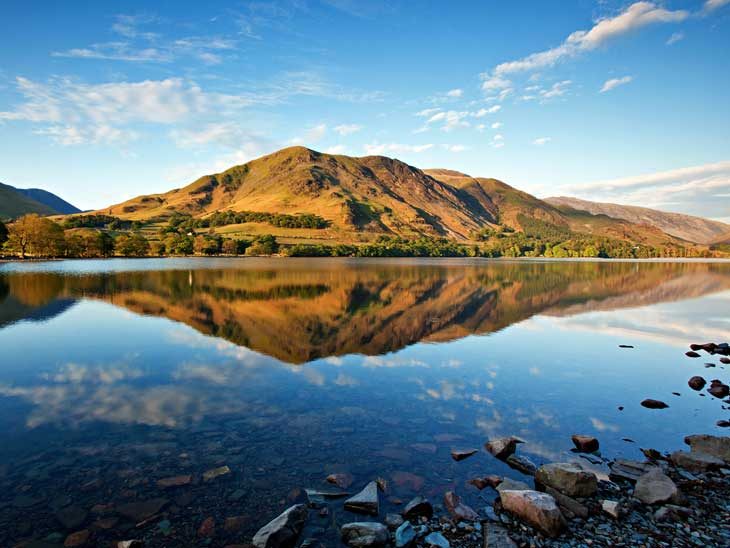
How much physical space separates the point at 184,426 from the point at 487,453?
11882mm

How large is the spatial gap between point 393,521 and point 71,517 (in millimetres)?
8318

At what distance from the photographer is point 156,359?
90.3 ft

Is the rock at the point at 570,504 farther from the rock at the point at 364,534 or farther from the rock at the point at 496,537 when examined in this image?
the rock at the point at 364,534

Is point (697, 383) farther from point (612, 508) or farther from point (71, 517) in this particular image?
point (71, 517)

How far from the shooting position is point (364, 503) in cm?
1161

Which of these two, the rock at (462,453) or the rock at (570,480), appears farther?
the rock at (462,453)

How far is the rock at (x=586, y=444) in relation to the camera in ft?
51.5

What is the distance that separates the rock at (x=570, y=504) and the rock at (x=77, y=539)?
12.2 meters

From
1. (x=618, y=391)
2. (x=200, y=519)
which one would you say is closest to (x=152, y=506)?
(x=200, y=519)

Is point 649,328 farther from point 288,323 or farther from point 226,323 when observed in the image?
point 226,323

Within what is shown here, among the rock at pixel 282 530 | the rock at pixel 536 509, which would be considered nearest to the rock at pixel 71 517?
the rock at pixel 282 530

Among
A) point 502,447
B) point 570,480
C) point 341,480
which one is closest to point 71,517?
point 341,480

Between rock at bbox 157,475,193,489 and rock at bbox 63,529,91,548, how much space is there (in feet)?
7.65

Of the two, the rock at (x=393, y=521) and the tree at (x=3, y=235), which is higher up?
the tree at (x=3, y=235)
